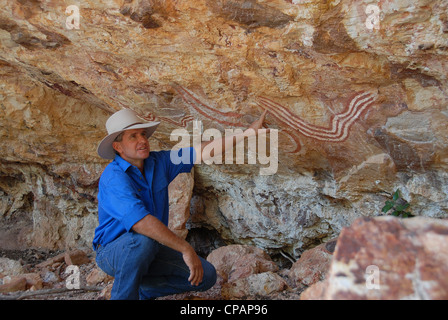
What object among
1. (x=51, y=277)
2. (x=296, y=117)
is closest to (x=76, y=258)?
(x=51, y=277)

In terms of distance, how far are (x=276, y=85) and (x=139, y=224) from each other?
4.39 feet

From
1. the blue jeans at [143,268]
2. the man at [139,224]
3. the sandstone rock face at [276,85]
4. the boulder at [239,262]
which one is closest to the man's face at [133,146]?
the man at [139,224]

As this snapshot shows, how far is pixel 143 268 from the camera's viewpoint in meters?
2.20

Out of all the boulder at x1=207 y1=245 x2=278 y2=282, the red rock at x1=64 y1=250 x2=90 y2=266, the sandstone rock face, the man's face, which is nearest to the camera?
the sandstone rock face

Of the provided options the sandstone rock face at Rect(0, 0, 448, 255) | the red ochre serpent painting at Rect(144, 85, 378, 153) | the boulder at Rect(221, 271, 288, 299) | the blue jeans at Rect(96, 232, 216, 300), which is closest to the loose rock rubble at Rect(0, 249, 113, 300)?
the blue jeans at Rect(96, 232, 216, 300)

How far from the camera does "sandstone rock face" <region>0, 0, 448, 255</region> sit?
2373mm

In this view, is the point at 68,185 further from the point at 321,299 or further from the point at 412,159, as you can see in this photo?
the point at 321,299

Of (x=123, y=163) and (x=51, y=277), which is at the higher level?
(x=123, y=163)

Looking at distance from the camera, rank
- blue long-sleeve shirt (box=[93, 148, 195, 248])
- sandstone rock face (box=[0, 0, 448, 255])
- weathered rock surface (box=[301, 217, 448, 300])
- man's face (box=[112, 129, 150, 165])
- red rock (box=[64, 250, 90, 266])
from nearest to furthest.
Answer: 1. weathered rock surface (box=[301, 217, 448, 300])
2. blue long-sleeve shirt (box=[93, 148, 195, 248])
3. sandstone rock face (box=[0, 0, 448, 255])
4. man's face (box=[112, 129, 150, 165])
5. red rock (box=[64, 250, 90, 266])

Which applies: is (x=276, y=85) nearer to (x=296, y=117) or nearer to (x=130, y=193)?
(x=296, y=117)

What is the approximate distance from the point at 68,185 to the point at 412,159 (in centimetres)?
380

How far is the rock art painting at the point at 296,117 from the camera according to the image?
8.99ft

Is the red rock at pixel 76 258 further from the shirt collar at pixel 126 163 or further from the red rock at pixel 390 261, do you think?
the red rock at pixel 390 261

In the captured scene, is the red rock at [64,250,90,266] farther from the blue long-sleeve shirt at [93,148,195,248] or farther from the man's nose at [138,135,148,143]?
the man's nose at [138,135,148,143]
